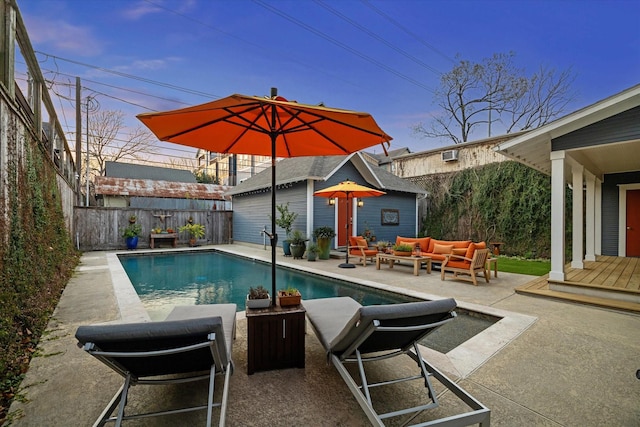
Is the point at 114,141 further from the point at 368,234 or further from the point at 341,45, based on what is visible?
the point at 368,234

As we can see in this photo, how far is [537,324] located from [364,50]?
1803 centimetres

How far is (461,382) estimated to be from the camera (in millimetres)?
2566

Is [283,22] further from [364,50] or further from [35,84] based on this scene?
[35,84]

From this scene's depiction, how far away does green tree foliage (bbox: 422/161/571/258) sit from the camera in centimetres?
1102

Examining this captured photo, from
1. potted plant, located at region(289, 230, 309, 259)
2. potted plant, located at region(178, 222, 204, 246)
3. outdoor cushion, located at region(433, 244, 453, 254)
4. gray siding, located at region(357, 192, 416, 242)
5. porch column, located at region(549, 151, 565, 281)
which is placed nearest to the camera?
porch column, located at region(549, 151, 565, 281)

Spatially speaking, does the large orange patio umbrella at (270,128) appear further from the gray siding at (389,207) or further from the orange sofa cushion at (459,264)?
the gray siding at (389,207)

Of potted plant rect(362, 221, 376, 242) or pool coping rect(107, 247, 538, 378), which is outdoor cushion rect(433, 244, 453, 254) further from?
potted plant rect(362, 221, 376, 242)

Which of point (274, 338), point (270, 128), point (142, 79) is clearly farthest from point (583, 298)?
point (142, 79)

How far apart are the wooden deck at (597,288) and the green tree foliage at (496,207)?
15.1ft

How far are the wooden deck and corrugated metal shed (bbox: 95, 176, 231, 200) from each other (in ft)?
50.1

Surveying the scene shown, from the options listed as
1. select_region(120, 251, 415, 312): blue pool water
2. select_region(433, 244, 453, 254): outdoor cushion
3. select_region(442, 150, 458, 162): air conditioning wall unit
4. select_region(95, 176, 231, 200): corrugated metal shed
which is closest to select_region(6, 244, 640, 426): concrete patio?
select_region(120, 251, 415, 312): blue pool water

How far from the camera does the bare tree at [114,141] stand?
22.8 meters

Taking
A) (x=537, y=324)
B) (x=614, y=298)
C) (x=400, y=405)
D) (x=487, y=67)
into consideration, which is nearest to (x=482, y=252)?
(x=614, y=298)

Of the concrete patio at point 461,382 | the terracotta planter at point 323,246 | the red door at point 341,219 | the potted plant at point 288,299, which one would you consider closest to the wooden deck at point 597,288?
the concrete patio at point 461,382
